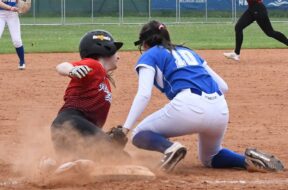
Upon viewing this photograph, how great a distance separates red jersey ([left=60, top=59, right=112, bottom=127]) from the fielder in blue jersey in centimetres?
40

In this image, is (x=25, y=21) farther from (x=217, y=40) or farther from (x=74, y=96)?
(x=74, y=96)

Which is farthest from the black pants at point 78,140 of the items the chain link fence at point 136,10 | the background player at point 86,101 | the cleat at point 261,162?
the chain link fence at point 136,10

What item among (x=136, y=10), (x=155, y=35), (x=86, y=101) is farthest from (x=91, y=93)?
(x=136, y=10)

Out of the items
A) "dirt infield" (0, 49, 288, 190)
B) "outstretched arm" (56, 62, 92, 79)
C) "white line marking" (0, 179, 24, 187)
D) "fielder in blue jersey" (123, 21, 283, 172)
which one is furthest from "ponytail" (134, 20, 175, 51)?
"white line marking" (0, 179, 24, 187)

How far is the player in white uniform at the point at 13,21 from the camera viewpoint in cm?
1484

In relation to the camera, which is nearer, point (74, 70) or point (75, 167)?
point (75, 167)

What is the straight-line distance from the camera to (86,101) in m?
6.73

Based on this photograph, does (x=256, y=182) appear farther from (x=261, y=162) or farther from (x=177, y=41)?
(x=177, y=41)

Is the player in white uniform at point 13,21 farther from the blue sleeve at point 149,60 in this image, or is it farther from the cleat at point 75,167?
the cleat at point 75,167

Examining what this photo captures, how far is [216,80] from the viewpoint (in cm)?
682

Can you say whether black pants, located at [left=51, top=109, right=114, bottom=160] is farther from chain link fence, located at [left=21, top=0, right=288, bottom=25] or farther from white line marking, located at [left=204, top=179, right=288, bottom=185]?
chain link fence, located at [left=21, top=0, right=288, bottom=25]

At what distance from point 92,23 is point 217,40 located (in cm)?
1222

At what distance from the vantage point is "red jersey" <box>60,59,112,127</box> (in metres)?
6.69

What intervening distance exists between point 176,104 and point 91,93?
0.79 metres
